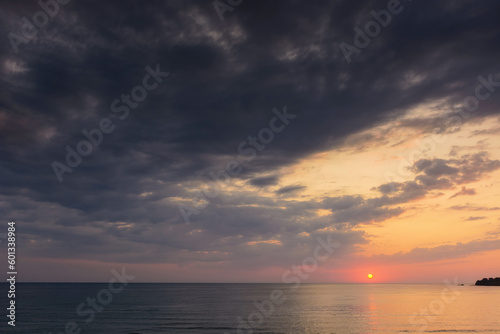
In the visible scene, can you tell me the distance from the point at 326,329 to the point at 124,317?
149ft

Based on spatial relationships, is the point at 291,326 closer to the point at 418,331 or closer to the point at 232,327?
the point at 232,327

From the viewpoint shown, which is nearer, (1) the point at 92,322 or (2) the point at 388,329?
(2) the point at 388,329

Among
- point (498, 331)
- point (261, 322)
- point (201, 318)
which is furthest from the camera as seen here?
point (201, 318)

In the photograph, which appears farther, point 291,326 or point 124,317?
point 124,317

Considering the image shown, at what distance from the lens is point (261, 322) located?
72.2 m

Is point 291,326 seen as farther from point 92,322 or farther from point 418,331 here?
point 92,322

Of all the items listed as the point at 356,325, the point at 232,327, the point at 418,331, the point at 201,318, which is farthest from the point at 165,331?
the point at 418,331

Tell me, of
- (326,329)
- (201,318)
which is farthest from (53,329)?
(326,329)

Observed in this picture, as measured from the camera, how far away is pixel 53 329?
64.2 metres

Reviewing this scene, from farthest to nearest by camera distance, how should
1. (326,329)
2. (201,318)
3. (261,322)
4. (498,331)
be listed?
1. (201,318)
2. (261,322)
3. (326,329)
4. (498,331)

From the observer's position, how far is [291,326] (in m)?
66.6

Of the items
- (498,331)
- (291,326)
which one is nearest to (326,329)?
(291,326)

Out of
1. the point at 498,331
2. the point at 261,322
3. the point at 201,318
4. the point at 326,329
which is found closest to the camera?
the point at 498,331

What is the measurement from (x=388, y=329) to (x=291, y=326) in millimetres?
17130
